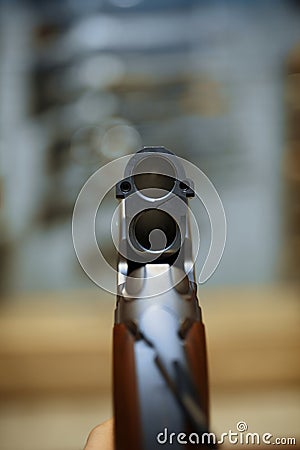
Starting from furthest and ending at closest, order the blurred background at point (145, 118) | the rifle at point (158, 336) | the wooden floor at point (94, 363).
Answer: the blurred background at point (145, 118)
the wooden floor at point (94, 363)
the rifle at point (158, 336)

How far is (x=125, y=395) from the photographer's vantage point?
0.25m

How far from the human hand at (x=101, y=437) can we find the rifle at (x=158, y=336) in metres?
0.07

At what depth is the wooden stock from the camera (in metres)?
0.24

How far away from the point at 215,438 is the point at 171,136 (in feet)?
4.80

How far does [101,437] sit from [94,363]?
1.10m

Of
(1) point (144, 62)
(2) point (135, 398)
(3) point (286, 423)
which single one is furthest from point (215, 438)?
(1) point (144, 62)

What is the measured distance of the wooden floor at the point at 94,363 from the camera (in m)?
1.27

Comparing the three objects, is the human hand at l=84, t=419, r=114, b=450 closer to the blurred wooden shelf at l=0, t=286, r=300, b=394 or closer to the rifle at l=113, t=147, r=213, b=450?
the rifle at l=113, t=147, r=213, b=450

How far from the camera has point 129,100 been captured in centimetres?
171

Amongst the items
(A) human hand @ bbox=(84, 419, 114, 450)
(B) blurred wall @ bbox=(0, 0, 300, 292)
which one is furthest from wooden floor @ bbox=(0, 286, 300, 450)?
(A) human hand @ bbox=(84, 419, 114, 450)

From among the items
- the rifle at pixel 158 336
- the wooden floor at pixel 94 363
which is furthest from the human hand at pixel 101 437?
the wooden floor at pixel 94 363

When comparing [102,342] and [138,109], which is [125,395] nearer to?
[102,342]

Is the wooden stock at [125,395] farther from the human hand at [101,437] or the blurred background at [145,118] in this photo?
the blurred background at [145,118]

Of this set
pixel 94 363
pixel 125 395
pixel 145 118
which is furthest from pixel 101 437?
pixel 145 118
